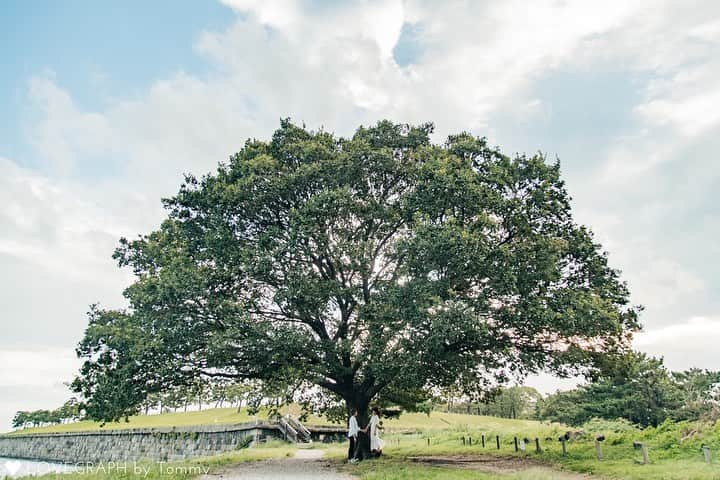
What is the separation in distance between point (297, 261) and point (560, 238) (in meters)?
9.47

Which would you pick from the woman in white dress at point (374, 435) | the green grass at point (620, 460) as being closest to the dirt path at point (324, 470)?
the green grass at point (620, 460)

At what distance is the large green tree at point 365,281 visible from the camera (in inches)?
588

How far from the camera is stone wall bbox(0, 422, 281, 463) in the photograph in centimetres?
2836

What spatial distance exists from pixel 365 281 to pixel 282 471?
23.5 feet

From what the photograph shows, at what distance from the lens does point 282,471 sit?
15.1m

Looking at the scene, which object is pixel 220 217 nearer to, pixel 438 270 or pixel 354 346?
pixel 354 346

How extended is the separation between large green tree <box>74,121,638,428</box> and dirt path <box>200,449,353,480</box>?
9.30 ft

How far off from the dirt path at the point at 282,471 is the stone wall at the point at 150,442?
10.8m

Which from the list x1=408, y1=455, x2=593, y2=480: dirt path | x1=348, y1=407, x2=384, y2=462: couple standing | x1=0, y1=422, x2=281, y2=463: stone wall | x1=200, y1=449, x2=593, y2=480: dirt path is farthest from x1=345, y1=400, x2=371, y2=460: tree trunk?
x1=0, y1=422, x2=281, y2=463: stone wall

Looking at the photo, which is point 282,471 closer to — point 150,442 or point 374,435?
point 374,435

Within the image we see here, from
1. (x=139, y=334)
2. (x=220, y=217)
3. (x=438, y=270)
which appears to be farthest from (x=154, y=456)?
(x=438, y=270)

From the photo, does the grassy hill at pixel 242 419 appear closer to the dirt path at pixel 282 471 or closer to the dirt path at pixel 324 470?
the dirt path at pixel 282 471

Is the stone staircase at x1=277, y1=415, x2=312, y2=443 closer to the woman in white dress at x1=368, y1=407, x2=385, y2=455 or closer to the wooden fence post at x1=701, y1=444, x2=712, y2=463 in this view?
the woman in white dress at x1=368, y1=407, x2=385, y2=455

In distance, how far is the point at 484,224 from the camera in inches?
593
